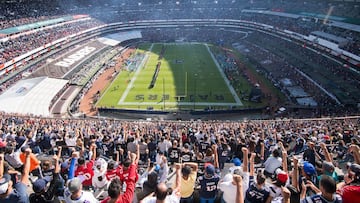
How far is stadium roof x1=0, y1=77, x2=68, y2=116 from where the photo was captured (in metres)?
36.1

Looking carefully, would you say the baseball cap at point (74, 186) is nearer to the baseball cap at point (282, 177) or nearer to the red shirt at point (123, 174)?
the red shirt at point (123, 174)

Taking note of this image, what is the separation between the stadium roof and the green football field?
675cm

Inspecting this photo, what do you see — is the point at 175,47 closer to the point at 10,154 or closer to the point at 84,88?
the point at 84,88

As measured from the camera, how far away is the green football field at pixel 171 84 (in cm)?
4122

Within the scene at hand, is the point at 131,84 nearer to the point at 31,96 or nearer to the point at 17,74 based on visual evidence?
the point at 31,96

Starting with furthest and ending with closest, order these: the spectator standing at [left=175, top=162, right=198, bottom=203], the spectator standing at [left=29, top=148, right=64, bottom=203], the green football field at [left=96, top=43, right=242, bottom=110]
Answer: the green football field at [left=96, top=43, right=242, bottom=110]
the spectator standing at [left=175, top=162, right=198, bottom=203]
the spectator standing at [left=29, top=148, right=64, bottom=203]

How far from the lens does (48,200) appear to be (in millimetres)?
6332

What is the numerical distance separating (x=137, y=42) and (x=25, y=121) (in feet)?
183

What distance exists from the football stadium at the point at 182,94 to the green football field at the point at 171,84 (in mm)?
285

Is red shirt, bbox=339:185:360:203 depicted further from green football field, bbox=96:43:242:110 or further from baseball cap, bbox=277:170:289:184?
green football field, bbox=96:43:242:110

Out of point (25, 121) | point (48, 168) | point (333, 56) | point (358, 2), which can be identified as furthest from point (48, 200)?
point (358, 2)

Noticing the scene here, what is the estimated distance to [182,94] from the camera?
145ft

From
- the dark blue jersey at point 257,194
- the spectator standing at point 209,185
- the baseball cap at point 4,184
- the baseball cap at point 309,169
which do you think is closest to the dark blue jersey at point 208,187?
the spectator standing at point 209,185

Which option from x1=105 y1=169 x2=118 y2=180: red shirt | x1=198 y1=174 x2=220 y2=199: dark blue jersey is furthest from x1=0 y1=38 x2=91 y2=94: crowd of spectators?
x1=198 y1=174 x2=220 y2=199: dark blue jersey
